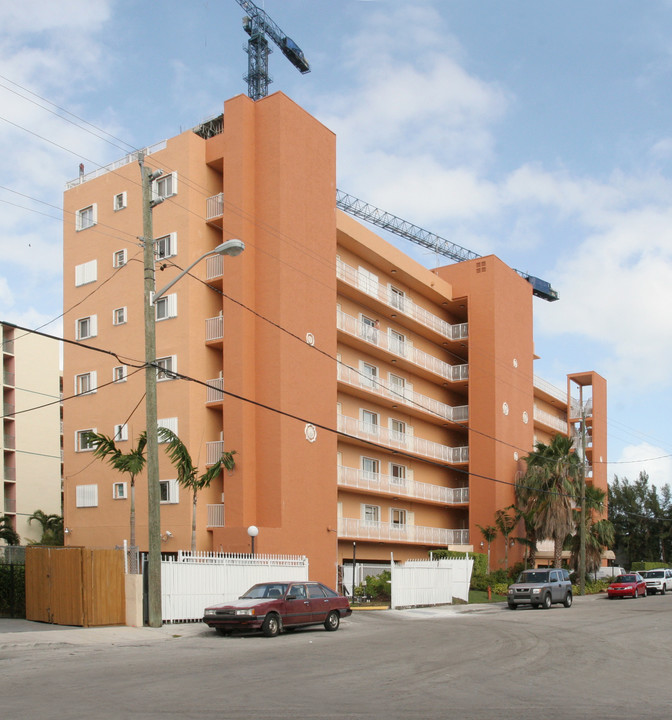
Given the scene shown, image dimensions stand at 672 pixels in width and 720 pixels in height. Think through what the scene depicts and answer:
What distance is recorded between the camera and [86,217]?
3931 cm

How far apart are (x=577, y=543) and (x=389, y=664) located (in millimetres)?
38045

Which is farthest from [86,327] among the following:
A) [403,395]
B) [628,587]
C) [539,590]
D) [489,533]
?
[628,587]

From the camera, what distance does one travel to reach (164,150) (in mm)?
36094

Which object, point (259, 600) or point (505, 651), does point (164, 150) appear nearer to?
point (259, 600)

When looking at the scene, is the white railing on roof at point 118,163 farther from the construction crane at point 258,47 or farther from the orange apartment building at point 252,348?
the construction crane at point 258,47

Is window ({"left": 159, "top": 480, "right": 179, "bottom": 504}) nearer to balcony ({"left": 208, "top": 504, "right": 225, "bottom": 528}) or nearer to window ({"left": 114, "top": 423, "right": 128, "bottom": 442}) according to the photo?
balcony ({"left": 208, "top": 504, "right": 225, "bottom": 528})

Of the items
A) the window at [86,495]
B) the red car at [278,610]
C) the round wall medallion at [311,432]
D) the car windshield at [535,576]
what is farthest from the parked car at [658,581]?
the red car at [278,610]

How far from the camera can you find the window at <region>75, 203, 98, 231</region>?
127ft

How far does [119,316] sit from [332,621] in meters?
19.6

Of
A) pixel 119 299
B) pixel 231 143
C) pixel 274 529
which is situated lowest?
pixel 274 529

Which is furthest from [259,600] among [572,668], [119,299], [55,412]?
[55,412]

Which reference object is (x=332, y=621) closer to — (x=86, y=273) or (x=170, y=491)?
(x=170, y=491)

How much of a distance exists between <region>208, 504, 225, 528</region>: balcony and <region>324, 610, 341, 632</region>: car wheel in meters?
11.1

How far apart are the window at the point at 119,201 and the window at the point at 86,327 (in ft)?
16.3
